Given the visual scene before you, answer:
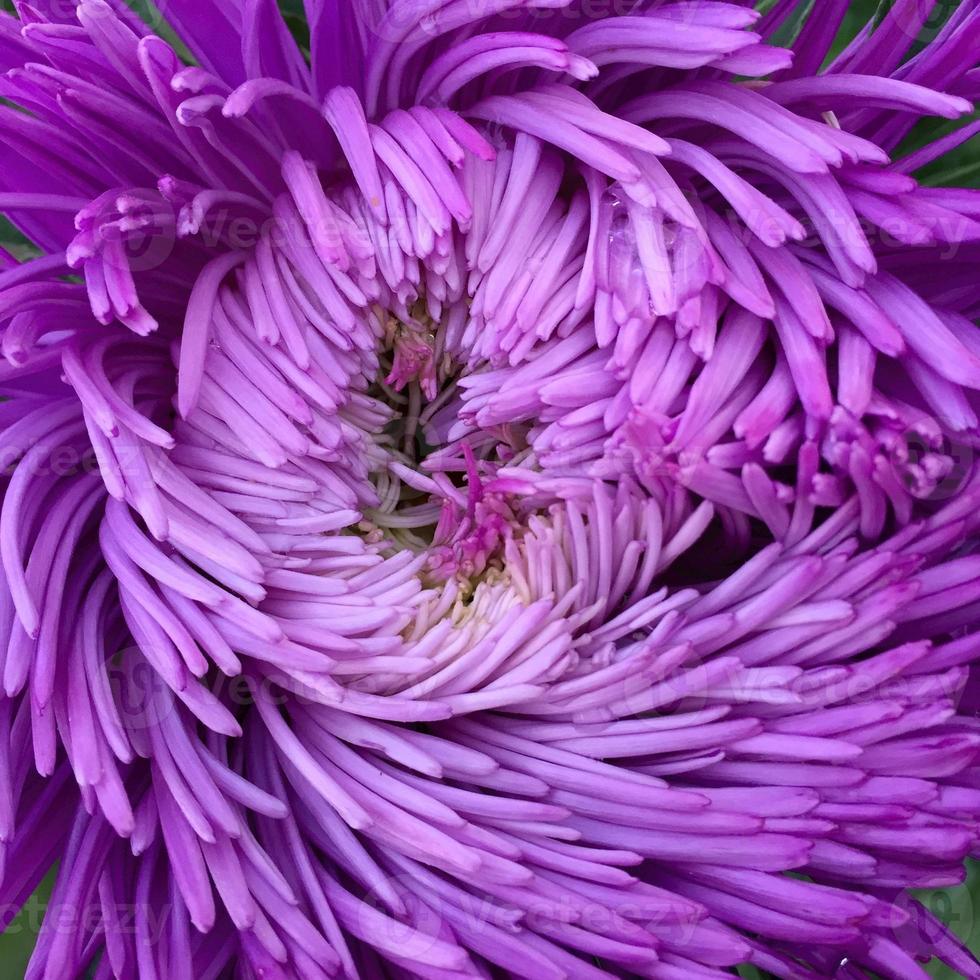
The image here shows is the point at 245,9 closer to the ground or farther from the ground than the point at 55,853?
farther from the ground

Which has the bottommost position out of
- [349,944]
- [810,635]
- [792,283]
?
[349,944]

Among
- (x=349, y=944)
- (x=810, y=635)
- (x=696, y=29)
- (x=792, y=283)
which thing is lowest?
(x=349, y=944)

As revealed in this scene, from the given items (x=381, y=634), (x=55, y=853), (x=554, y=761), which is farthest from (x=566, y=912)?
(x=55, y=853)

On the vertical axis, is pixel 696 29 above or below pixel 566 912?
above

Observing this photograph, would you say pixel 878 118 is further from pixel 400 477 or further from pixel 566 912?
pixel 566 912

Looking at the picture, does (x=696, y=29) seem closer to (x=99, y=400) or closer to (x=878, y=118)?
(x=878, y=118)

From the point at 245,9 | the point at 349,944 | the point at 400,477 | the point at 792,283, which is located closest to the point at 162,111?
the point at 245,9
